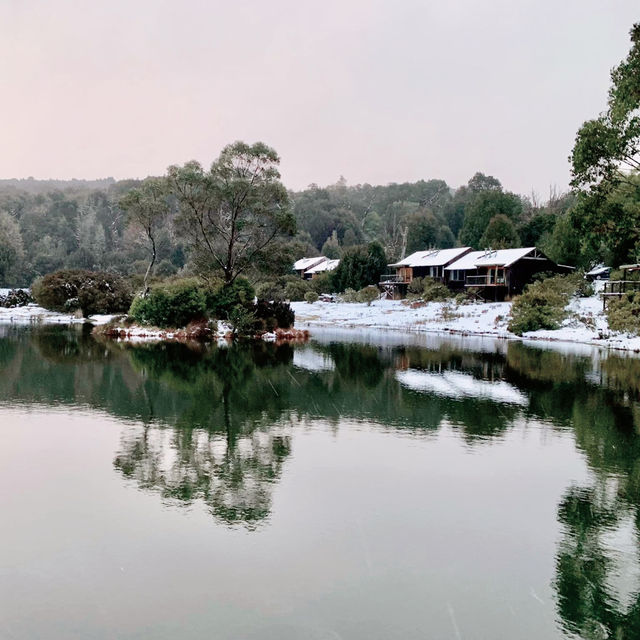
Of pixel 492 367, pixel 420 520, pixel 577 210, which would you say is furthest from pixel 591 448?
pixel 577 210

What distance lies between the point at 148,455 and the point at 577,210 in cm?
2294

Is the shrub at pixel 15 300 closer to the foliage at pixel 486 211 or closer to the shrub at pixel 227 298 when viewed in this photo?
the shrub at pixel 227 298

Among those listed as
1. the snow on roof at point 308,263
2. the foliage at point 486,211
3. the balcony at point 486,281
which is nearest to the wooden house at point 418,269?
the balcony at point 486,281

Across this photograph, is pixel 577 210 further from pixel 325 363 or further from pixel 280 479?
pixel 280 479

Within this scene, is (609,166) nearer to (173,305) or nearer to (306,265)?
(173,305)

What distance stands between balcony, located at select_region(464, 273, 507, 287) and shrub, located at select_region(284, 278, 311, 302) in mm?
21699

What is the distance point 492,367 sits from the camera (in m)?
27.2

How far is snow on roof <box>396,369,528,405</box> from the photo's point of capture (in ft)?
63.5

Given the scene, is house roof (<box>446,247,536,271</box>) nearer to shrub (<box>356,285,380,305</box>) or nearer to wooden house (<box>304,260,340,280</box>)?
shrub (<box>356,285,380,305</box>)

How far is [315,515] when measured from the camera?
8.80 metres

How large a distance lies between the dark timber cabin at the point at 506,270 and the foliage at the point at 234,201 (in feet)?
93.6

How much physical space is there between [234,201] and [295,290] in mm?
35789

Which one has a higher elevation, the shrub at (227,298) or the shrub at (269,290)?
the shrub at (269,290)

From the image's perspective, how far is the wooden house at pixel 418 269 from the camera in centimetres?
7656
